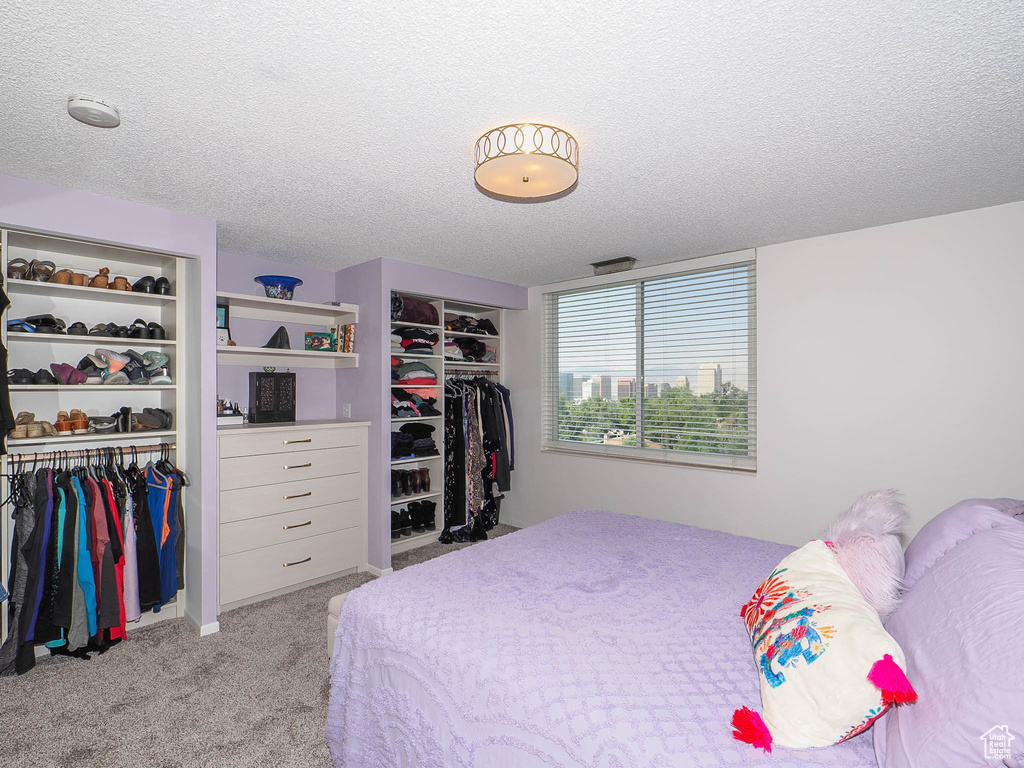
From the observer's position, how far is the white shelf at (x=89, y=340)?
2498 mm

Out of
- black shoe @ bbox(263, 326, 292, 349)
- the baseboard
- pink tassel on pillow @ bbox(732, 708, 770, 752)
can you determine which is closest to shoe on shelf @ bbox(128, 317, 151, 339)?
black shoe @ bbox(263, 326, 292, 349)

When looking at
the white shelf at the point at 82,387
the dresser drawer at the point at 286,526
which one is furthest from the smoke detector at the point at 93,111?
the dresser drawer at the point at 286,526

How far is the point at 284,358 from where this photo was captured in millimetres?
3854

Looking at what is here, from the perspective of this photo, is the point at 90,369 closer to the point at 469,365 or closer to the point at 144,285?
the point at 144,285

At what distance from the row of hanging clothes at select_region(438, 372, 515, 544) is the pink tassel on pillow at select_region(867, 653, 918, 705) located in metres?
3.58

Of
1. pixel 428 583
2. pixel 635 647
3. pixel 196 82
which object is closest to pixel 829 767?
pixel 635 647

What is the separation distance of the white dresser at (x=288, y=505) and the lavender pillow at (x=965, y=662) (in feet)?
10.5

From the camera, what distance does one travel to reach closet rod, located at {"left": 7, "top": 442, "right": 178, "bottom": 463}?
2.55 meters

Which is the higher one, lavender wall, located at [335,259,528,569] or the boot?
lavender wall, located at [335,259,528,569]

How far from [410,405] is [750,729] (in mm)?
3426

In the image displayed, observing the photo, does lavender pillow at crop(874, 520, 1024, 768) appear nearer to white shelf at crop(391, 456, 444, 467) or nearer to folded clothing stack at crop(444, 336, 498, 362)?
white shelf at crop(391, 456, 444, 467)

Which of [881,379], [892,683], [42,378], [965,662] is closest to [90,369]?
[42,378]

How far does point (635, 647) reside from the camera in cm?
144

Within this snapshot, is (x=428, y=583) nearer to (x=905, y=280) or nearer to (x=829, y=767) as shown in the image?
(x=829, y=767)
